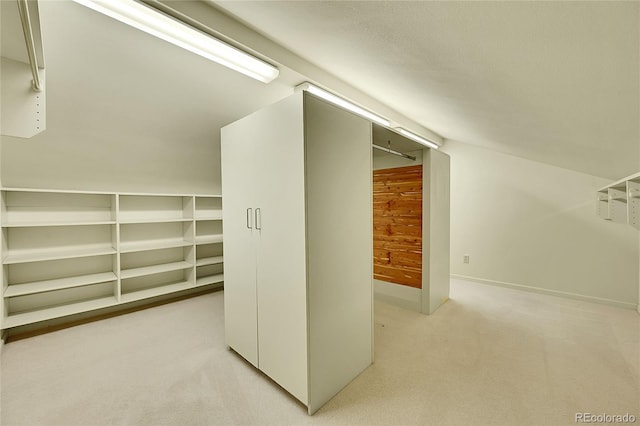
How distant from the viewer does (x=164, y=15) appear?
4.80 feet

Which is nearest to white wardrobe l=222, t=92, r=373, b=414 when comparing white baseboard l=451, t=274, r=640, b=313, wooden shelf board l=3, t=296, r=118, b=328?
wooden shelf board l=3, t=296, r=118, b=328

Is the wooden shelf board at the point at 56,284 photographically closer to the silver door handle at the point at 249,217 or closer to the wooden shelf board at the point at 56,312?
the wooden shelf board at the point at 56,312

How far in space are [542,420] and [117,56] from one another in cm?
380

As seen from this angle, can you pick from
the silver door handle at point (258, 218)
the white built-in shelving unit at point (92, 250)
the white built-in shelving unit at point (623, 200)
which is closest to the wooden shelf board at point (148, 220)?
the white built-in shelving unit at point (92, 250)

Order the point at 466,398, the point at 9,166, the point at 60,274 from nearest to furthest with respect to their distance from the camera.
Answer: the point at 466,398
the point at 9,166
the point at 60,274

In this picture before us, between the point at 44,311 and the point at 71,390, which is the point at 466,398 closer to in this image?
the point at 71,390

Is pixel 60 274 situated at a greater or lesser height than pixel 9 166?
lesser

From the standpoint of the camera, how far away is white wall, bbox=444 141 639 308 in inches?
130

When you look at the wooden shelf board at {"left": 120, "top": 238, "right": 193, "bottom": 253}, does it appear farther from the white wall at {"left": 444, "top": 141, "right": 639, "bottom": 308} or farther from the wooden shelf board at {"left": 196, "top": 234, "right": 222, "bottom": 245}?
the white wall at {"left": 444, "top": 141, "right": 639, "bottom": 308}

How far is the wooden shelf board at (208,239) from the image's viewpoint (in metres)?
3.85

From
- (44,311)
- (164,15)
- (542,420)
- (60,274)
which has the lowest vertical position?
(542,420)

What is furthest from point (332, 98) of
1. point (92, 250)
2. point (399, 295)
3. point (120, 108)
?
point (92, 250)

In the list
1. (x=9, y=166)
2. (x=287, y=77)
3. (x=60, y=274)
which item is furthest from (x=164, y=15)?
(x=60, y=274)

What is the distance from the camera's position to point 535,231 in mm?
3797
